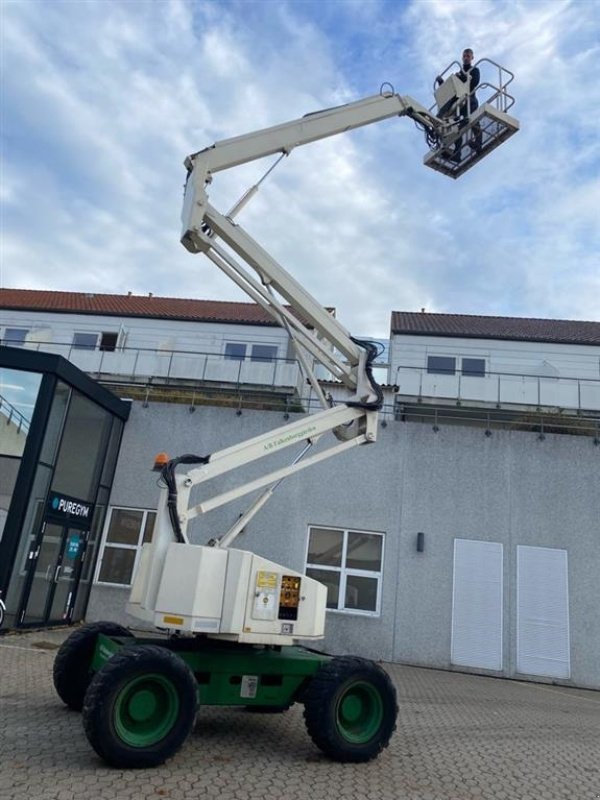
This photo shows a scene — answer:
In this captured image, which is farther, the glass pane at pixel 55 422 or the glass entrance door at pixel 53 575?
the glass pane at pixel 55 422

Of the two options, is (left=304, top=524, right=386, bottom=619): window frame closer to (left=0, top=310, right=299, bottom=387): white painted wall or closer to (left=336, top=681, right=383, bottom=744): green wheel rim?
(left=336, top=681, right=383, bottom=744): green wheel rim

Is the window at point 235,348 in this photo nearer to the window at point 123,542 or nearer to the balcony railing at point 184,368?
the balcony railing at point 184,368

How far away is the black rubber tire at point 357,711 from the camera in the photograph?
209 inches

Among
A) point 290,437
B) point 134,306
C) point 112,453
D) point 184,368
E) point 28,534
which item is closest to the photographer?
point 290,437

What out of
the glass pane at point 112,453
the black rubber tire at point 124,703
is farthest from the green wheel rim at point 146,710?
the glass pane at point 112,453

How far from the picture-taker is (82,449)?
41.4ft

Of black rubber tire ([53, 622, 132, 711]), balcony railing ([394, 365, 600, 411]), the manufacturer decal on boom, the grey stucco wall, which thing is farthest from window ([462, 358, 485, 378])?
black rubber tire ([53, 622, 132, 711])

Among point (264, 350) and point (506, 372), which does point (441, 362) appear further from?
point (264, 350)

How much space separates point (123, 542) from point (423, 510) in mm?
6763

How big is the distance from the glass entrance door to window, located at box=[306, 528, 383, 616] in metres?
4.94

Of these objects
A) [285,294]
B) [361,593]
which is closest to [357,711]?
[285,294]

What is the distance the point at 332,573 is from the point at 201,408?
489 centimetres

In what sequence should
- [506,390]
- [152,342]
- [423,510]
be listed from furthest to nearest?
[152,342]
[506,390]
[423,510]

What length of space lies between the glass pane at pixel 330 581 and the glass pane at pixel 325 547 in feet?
0.62
